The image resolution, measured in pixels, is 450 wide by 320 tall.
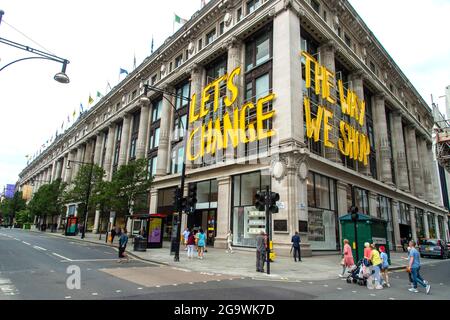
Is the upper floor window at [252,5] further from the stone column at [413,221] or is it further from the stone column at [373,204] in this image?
the stone column at [413,221]

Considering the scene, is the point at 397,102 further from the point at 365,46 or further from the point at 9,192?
the point at 9,192

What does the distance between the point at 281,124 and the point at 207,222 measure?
12.0m

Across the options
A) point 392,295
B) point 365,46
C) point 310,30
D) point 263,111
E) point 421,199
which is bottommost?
point 392,295

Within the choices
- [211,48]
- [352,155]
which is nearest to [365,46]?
[352,155]

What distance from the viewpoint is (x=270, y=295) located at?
883cm

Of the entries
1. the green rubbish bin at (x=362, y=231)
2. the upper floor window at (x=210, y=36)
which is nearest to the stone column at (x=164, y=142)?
the upper floor window at (x=210, y=36)

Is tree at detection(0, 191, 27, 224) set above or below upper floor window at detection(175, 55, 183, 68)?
below

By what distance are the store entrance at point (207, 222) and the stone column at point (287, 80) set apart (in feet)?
31.9

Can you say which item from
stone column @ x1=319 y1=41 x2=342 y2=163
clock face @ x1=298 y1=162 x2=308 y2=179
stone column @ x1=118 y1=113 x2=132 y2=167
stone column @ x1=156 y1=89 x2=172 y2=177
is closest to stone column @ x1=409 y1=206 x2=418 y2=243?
stone column @ x1=319 y1=41 x2=342 y2=163

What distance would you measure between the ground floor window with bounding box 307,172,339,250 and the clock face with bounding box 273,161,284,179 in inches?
115

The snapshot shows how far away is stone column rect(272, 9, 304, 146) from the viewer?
23.3 m

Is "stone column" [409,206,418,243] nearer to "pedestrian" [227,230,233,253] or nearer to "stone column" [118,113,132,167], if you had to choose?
"pedestrian" [227,230,233,253]
